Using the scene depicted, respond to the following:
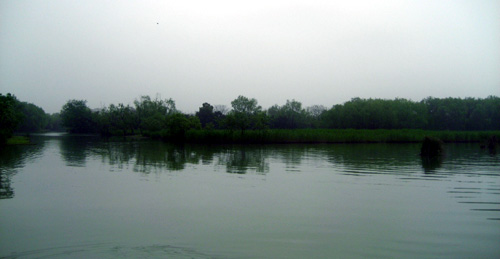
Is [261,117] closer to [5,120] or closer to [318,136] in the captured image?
[318,136]

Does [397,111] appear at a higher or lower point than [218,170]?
higher

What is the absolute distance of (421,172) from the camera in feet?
53.6

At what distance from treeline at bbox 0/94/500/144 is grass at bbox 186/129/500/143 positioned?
5.69ft

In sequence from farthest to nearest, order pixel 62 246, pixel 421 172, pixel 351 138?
pixel 351 138 < pixel 421 172 < pixel 62 246

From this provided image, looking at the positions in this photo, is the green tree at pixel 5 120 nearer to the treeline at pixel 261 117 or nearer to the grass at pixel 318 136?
the treeline at pixel 261 117

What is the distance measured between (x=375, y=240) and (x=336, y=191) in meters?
5.01

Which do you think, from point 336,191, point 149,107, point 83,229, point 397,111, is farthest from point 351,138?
point 149,107

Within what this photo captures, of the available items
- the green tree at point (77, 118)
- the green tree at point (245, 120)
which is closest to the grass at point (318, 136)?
the green tree at point (245, 120)

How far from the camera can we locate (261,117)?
4694 centimetres

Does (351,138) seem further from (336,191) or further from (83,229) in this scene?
(83,229)

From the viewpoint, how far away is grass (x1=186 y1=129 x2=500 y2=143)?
44.6 meters

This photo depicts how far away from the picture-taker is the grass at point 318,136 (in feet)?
146

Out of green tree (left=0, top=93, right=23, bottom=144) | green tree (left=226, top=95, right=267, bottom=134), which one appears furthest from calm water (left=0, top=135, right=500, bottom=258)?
green tree (left=226, top=95, right=267, bottom=134)

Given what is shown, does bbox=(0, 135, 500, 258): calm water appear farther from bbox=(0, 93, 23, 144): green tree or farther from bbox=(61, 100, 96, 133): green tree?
bbox=(61, 100, 96, 133): green tree
